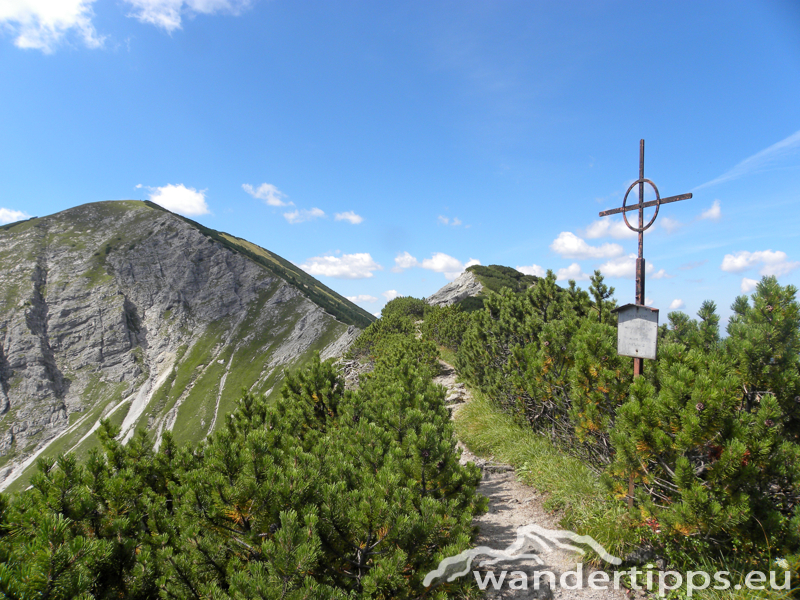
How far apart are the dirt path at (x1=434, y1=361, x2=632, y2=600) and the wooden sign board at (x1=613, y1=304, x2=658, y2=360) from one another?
2.58 meters

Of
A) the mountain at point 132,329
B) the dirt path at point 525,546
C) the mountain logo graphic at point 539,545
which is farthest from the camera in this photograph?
the mountain at point 132,329

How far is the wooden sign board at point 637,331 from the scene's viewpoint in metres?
4.29

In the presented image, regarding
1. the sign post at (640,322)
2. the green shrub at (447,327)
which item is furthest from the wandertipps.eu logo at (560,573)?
the green shrub at (447,327)

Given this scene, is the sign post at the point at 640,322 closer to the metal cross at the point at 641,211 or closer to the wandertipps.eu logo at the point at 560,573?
the metal cross at the point at 641,211

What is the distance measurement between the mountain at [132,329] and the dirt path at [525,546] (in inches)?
2651

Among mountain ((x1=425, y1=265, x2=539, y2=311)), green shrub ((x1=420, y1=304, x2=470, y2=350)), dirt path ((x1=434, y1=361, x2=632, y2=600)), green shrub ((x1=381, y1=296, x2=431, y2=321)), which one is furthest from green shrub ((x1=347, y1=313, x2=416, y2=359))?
dirt path ((x1=434, y1=361, x2=632, y2=600))

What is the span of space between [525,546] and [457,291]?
39.0m

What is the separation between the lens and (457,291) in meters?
43.2

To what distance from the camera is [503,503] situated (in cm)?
622

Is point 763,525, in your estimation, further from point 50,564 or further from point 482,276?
point 482,276

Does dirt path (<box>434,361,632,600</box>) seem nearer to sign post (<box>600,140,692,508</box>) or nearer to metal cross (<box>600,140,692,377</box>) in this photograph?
sign post (<box>600,140,692,508</box>)

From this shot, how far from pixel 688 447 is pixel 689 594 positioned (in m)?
1.42

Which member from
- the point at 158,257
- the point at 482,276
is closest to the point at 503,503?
the point at 482,276

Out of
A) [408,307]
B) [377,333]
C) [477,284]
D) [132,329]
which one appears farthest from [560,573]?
[132,329]
